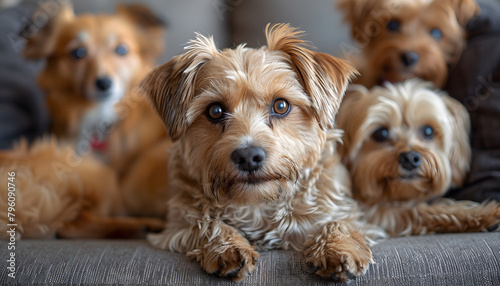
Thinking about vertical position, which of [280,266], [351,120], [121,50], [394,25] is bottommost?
[280,266]

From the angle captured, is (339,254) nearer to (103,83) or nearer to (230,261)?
(230,261)

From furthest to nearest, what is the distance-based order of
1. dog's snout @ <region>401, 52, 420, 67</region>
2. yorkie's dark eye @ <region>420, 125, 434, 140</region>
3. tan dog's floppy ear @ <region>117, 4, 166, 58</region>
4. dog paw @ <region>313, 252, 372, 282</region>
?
tan dog's floppy ear @ <region>117, 4, 166, 58</region> < dog's snout @ <region>401, 52, 420, 67</region> < yorkie's dark eye @ <region>420, 125, 434, 140</region> < dog paw @ <region>313, 252, 372, 282</region>

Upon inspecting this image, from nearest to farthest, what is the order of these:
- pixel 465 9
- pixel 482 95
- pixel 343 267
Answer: pixel 343 267, pixel 482 95, pixel 465 9

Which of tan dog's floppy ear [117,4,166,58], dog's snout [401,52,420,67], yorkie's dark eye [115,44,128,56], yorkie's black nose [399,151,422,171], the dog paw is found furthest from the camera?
Answer: tan dog's floppy ear [117,4,166,58]

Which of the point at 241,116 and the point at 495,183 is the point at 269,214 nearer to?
the point at 241,116

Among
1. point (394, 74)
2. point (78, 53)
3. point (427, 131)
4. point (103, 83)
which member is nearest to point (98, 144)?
point (103, 83)

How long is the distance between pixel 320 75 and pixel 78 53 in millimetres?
1680

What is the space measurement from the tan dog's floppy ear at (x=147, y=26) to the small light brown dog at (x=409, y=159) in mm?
1444

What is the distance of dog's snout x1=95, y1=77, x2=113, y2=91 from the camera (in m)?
2.50

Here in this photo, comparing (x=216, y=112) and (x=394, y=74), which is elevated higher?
(x=394, y=74)

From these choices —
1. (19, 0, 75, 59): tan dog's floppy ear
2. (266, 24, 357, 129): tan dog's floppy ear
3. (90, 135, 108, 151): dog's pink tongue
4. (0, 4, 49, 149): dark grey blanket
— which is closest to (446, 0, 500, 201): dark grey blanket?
(266, 24, 357, 129): tan dog's floppy ear

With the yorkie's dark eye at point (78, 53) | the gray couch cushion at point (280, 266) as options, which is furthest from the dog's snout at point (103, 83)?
the gray couch cushion at point (280, 266)

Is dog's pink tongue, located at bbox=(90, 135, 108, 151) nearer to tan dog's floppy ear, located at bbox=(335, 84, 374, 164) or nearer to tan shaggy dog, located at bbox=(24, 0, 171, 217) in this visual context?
tan shaggy dog, located at bbox=(24, 0, 171, 217)

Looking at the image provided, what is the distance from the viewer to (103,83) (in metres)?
2.50
